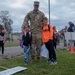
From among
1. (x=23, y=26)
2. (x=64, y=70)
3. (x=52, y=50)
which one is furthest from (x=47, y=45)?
(x=64, y=70)

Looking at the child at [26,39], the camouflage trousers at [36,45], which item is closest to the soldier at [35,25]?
the camouflage trousers at [36,45]

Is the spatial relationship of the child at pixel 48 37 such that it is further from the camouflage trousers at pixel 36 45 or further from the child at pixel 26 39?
the child at pixel 26 39

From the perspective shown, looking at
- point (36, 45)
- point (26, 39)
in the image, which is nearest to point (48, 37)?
point (36, 45)

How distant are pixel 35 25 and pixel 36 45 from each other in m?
0.70

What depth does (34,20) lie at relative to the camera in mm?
10820

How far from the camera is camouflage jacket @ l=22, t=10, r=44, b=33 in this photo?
35.4 ft

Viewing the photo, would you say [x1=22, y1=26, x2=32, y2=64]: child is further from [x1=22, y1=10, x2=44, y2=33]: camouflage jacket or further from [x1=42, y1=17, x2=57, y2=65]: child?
[x1=42, y1=17, x2=57, y2=65]: child

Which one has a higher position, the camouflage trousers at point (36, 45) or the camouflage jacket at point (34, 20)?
the camouflage jacket at point (34, 20)

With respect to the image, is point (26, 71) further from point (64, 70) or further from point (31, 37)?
point (31, 37)

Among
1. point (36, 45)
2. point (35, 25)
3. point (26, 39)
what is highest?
point (35, 25)

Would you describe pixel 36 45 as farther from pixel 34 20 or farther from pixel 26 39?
pixel 34 20

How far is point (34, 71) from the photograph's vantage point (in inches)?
348

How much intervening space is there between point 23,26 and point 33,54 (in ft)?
3.42

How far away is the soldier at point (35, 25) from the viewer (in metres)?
10.8
